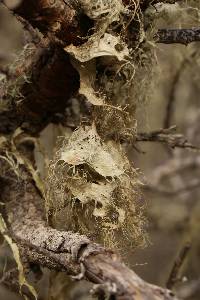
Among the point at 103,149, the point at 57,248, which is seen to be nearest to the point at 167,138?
the point at 103,149

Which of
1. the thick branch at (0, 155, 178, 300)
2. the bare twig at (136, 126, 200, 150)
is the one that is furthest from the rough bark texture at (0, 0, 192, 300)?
the bare twig at (136, 126, 200, 150)

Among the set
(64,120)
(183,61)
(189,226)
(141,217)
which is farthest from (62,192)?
(189,226)

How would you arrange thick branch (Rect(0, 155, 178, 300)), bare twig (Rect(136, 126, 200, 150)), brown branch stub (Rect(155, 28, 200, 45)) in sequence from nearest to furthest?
thick branch (Rect(0, 155, 178, 300)) → brown branch stub (Rect(155, 28, 200, 45)) → bare twig (Rect(136, 126, 200, 150))

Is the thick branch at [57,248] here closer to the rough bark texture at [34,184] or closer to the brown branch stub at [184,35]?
the rough bark texture at [34,184]

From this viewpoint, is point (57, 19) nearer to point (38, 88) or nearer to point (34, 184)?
point (38, 88)

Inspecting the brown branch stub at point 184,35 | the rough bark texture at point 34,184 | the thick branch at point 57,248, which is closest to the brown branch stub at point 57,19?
the rough bark texture at point 34,184

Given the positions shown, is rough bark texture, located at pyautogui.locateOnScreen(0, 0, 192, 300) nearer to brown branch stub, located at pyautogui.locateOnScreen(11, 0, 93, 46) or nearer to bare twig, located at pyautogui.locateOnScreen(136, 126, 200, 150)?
brown branch stub, located at pyautogui.locateOnScreen(11, 0, 93, 46)

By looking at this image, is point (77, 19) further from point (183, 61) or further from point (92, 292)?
point (183, 61)

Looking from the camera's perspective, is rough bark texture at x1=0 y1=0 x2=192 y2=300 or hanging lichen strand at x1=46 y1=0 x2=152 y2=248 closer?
rough bark texture at x1=0 y1=0 x2=192 y2=300
